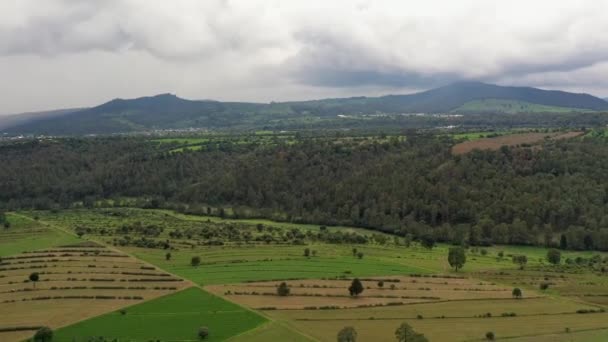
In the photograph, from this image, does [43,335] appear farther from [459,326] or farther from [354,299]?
[459,326]

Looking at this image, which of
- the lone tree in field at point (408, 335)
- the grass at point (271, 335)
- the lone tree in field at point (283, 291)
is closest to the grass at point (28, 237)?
the lone tree in field at point (283, 291)

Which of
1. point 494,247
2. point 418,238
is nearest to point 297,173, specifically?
point 418,238

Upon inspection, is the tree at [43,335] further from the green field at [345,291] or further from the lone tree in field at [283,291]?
the lone tree in field at [283,291]

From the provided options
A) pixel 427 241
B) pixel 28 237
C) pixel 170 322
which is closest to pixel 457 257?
pixel 427 241

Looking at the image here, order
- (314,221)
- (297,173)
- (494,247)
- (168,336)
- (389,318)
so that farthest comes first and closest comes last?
(297,173), (314,221), (494,247), (389,318), (168,336)

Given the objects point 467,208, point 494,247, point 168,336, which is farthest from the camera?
point 467,208

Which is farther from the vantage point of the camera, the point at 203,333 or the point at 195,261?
the point at 195,261

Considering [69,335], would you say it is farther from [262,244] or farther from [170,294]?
[262,244]
